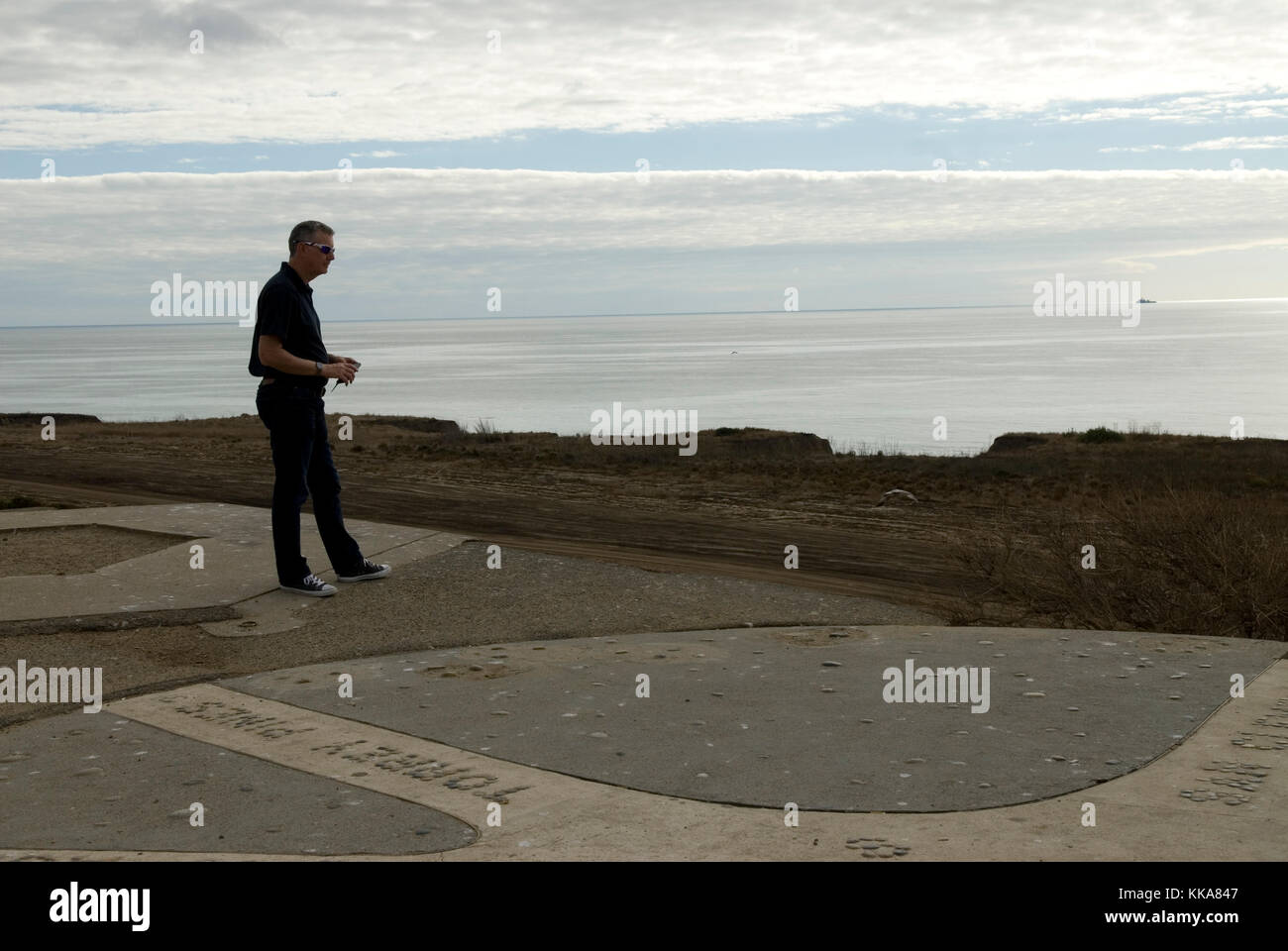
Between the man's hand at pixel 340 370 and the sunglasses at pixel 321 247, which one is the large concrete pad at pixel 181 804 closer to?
the man's hand at pixel 340 370

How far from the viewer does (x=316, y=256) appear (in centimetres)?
679

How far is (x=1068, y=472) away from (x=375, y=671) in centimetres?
1989

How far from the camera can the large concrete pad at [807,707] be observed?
4.26 metres

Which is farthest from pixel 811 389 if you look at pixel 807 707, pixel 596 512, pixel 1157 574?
pixel 807 707

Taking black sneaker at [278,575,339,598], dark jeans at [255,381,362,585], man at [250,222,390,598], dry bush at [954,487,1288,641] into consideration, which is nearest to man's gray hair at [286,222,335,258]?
man at [250,222,390,598]

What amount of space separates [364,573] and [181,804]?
11.5 feet

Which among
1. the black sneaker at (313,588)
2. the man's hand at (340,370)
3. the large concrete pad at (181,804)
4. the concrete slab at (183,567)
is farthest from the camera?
the black sneaker at (313,588)

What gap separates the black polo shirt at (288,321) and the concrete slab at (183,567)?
1275 millimetres

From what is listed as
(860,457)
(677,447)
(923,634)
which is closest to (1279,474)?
(860,457)

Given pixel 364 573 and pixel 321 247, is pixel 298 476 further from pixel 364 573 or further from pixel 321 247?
pixel 321 247

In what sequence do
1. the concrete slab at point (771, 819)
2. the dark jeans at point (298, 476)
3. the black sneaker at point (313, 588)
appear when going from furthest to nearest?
the black sneaker at point (313, 588) < the dark jeans at point (298, 476) < the concrete slab at point (771, 819)

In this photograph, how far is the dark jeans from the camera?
6863 millimetres

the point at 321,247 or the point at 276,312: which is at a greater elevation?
the point at 321,247

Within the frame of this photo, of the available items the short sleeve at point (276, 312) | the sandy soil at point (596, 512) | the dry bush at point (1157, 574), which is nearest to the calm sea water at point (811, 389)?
the sandy soil at point (596, 512)
